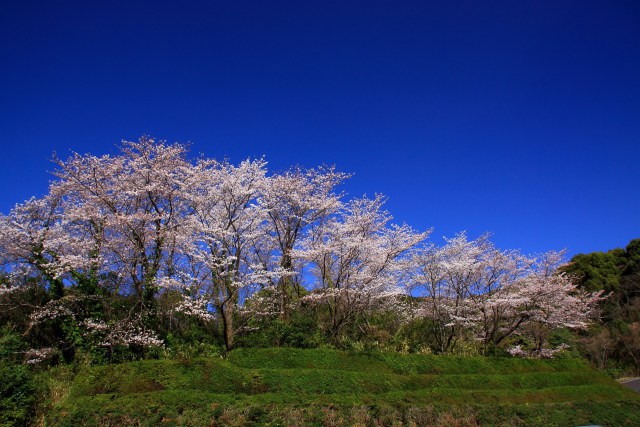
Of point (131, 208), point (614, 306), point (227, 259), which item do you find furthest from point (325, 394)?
point (614, 306)

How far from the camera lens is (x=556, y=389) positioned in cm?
1292

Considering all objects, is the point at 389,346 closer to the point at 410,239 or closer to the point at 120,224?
the point at 410,239

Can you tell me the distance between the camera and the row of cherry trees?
12.9 m

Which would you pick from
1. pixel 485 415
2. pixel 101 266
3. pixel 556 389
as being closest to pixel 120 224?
pixel 101 266

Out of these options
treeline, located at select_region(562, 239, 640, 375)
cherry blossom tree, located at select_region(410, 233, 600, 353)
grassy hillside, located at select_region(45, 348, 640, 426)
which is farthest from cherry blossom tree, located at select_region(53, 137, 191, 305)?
treeline, located at select_region(562, 239, 640, 375)

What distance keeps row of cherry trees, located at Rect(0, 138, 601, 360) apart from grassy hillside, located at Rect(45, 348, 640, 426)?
9.13 ft

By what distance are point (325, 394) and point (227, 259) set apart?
223 inches

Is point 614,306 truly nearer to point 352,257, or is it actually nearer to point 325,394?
point 352,257

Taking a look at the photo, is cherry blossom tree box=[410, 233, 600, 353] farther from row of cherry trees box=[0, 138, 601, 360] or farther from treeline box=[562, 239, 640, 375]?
treeline box=[562, 239, 640, 375]

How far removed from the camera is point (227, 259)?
13766 millimetres

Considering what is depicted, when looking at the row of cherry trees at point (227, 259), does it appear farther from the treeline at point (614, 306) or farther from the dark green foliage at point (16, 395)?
the treeline at point (614, 306)

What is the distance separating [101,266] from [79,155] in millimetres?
3559

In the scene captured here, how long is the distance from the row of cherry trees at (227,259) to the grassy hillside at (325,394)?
2.78 m

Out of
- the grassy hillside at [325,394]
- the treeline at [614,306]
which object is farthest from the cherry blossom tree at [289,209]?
the treeline at [614,306]
